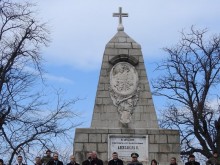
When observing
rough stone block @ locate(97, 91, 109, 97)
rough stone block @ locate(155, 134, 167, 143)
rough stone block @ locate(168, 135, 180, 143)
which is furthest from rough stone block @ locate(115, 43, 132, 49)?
rough stone block @ locate(168, 135, 180, 143)

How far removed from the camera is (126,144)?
54.9 feet

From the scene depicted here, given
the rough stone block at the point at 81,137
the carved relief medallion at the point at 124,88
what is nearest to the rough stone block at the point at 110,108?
the carved relief medallion at the point at 124,88

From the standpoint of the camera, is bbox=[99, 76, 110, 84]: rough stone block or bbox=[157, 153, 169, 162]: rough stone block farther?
bbox=[99, 76, 110, 84]: rough stone block

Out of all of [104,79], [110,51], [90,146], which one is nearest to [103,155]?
[90,146]

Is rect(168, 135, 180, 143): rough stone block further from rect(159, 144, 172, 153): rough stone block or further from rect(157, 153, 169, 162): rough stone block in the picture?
rect(157, 153, 169, 162): rough stone block

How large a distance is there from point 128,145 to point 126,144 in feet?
0.22

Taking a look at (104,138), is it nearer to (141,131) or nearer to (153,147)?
(141,131)

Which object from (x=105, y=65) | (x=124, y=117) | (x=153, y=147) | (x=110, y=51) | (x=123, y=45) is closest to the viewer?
(x=153, y=147)

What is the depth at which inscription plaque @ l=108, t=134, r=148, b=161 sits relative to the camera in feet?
54.4

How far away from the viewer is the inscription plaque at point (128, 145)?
54.4 feet

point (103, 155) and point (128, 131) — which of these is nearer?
point (103, 155)

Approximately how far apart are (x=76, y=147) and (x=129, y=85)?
2577 mm

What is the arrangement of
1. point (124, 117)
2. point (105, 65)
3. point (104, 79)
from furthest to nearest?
point (105, 65)
point (104, 79)
point (124, 117)

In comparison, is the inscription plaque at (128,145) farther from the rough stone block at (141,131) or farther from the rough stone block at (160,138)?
the rough stone block at (160,138)
